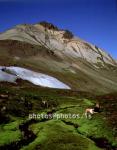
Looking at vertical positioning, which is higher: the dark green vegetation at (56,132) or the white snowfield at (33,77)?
the white snowfield at (33,77)

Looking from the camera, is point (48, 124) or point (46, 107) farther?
point (46, 107)

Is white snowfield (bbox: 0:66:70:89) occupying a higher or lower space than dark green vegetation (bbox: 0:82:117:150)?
higher

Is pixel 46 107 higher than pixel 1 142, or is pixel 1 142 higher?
pixel 46 107

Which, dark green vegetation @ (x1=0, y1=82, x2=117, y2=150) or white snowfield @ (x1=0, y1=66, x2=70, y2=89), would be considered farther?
white snowfield @ (x1=0, y1=66, x2=70, y2=89)

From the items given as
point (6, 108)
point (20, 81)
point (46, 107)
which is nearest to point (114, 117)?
point (6, 108)

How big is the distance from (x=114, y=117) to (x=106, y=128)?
181 inches

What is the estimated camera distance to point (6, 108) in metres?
52.0

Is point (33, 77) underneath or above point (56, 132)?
above

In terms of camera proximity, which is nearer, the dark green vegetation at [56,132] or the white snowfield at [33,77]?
the dark green vegetation at [56,132]

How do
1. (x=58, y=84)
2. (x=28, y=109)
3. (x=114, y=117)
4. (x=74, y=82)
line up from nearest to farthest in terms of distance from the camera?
(x=114, y=117)
(x=28, y=109)
(x=58, y=84)
(x=74, y=82)

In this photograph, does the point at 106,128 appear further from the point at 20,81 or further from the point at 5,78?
the point at 20,81

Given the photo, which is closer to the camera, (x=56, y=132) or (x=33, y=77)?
(x=56, y=132)

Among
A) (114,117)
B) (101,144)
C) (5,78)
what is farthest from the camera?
(5,78)

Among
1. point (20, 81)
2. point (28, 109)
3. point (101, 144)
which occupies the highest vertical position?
point (20, 81)
